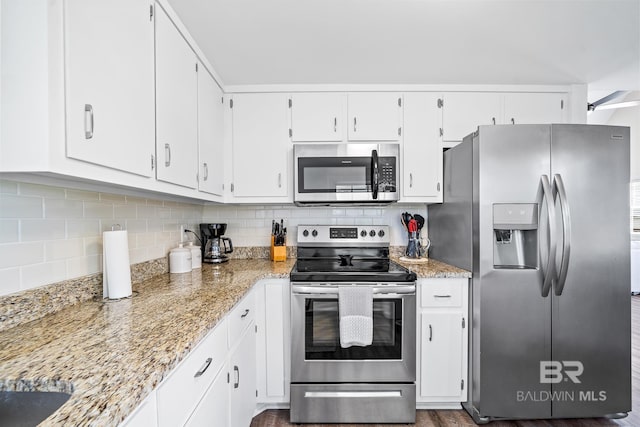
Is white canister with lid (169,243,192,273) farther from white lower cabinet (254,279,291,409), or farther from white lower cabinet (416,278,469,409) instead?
white lower cabinet (416,278,469,409)

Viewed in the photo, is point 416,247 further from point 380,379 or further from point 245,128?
point 245,128

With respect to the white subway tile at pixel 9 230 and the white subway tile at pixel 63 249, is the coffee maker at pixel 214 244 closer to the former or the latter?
the white subway tile at pixel 63 249

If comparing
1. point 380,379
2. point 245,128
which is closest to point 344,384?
point 380,379

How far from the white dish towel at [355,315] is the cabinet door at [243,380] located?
0.55 metres

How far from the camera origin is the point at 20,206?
1.00m

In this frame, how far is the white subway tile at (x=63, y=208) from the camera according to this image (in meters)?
1.10

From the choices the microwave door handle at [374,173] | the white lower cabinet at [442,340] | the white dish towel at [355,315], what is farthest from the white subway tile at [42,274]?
the white lower cabinet at [442,340]

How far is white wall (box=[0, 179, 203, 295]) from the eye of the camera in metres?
0.96

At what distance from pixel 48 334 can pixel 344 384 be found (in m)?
1.52

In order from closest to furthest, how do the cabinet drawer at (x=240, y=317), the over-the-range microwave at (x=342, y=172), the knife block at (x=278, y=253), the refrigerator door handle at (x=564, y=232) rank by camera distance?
the cabinet drawer at (x=240, y=317) → the refrigerator door handle at (x=564, y=232) → the over-the-range microwave at (x=342, y=172) → the knife block at (x=278, y=253)

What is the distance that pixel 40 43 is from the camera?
736 mm

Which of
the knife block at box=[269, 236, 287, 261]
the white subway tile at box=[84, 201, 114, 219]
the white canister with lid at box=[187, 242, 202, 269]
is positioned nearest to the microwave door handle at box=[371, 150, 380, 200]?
the knife block at box=[269, 236, 287, 261]

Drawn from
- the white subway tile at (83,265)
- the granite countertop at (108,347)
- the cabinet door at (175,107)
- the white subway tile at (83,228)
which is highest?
the cabinet door at (175,107)

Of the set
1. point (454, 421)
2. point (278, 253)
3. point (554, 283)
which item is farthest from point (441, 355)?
point (278, 253)
